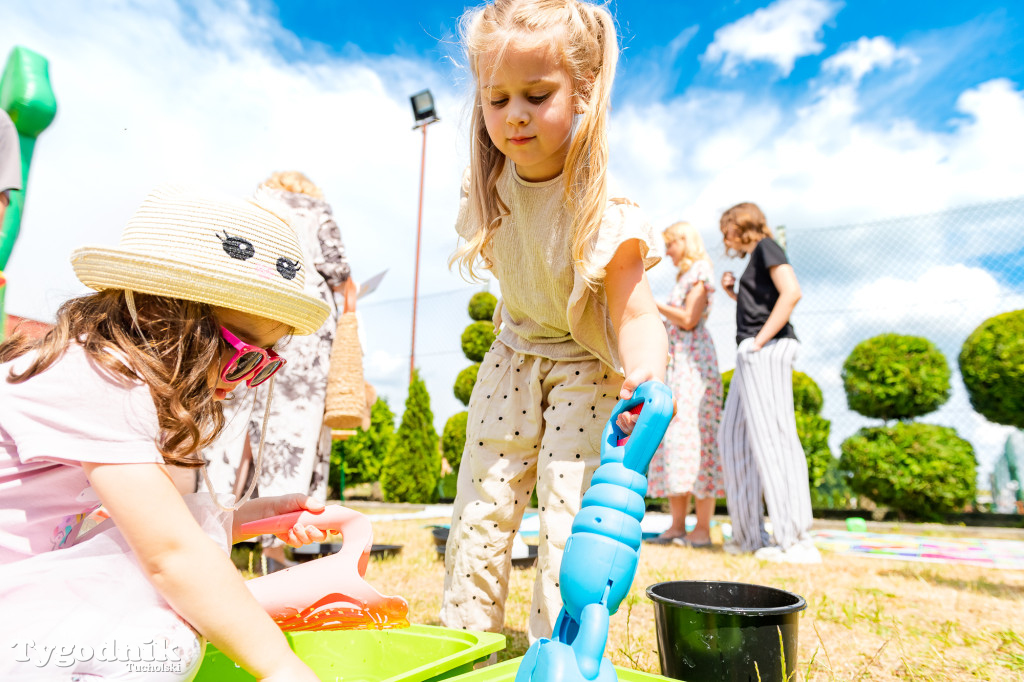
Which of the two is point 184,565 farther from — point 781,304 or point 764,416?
point 781,304

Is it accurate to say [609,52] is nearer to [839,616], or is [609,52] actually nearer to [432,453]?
[839,616]

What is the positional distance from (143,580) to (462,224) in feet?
3.54

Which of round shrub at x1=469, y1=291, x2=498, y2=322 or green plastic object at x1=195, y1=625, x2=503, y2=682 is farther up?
round shrub at x1=469, y1=291, x2=498, y2=322

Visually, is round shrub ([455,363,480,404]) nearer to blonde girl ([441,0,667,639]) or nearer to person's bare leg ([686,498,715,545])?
person's bare leg ([686,498,715,545])

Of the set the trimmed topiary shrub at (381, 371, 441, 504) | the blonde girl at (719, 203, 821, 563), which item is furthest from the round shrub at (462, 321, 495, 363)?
the blonde girl at (719, 203, 821, 563)

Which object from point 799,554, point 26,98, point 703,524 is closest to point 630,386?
point 799,554

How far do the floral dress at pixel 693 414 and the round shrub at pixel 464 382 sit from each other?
191 inches

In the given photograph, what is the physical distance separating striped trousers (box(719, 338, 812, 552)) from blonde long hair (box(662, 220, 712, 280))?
77 centimetres

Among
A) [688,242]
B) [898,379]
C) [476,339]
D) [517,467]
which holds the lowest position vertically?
[517,467]

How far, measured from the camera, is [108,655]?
84 centimetres

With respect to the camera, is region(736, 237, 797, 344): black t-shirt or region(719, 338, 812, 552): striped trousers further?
region(736, 237, 797, 344): black t-shirt

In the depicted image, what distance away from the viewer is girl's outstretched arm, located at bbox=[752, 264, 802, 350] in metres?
3.43

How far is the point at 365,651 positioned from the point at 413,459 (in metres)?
6.95

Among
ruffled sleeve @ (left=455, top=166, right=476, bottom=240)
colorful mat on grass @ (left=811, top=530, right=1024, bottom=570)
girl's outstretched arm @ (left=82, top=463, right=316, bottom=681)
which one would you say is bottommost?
colorful mat on grass @ (left=811, top=530, right=1024, bottom=570)
